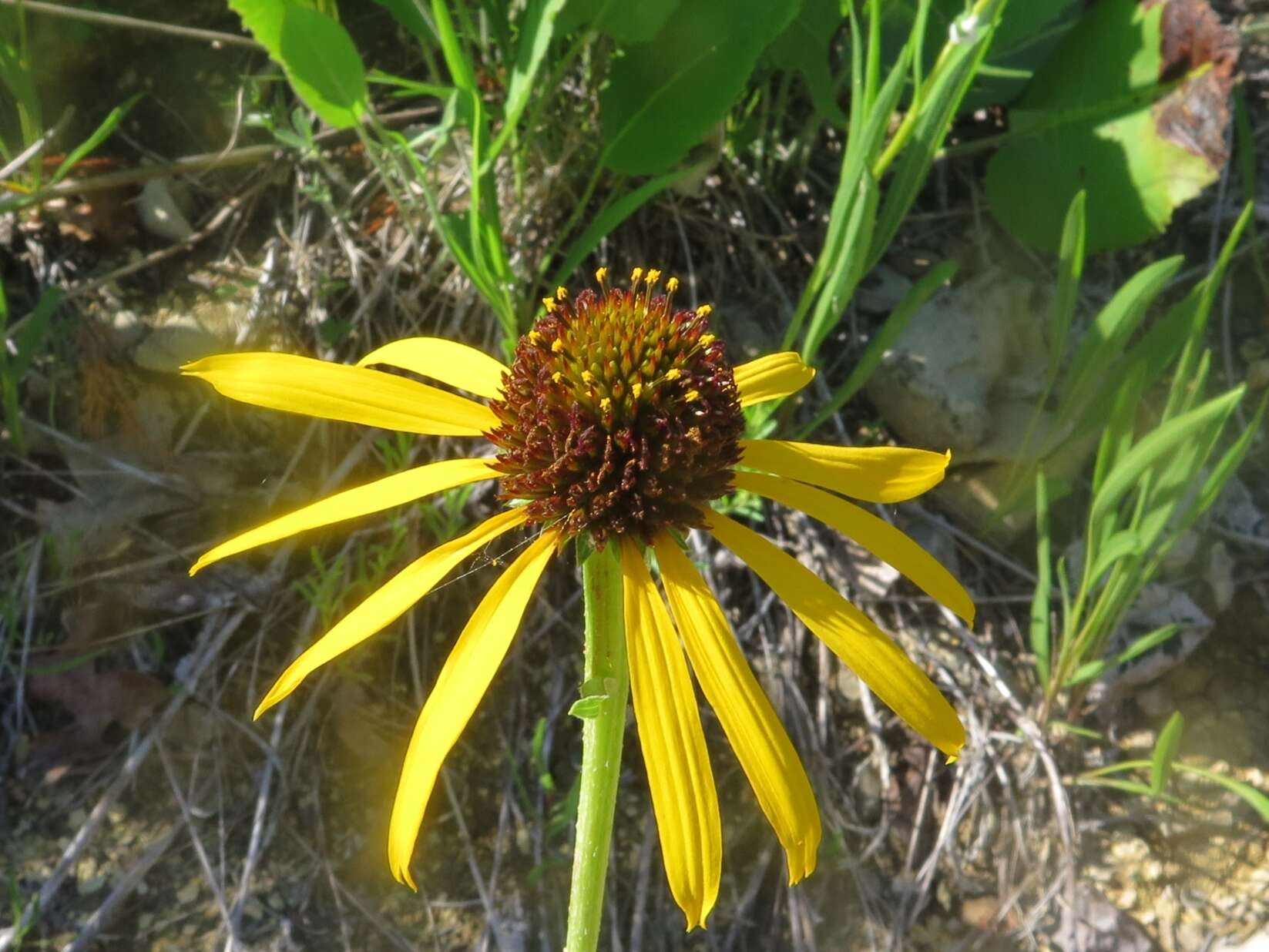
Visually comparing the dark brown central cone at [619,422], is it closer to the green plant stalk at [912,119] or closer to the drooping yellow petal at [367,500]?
the drooping yellow petal at [367,500]

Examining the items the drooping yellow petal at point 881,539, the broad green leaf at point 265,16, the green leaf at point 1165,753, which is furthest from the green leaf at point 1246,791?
the broad green leaf at point 265,16

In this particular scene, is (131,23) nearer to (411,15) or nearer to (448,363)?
(411,15)

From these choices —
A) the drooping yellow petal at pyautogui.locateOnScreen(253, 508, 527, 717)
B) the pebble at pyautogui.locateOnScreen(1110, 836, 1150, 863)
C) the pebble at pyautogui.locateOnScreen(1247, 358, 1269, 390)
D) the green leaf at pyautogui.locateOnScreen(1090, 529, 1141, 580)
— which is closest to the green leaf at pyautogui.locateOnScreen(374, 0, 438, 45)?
the drooping yellow petal at pyautogui.locateOnScreen(253, 508, 527, 717)

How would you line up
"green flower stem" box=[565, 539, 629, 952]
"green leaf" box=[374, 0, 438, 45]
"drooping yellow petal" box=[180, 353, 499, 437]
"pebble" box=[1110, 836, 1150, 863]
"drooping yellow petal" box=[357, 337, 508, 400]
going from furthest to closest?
"pebble" box=[1110, 836, 1150, 863] → "green leaf" box=[374, 0, 438, 45] → "drooping yellow petal" box=[357, 337, 508, 400] → "drooping yellow petal" box=[180, 353, 499, 437] → "green flower stem" box=[565, 539, 629, 952]

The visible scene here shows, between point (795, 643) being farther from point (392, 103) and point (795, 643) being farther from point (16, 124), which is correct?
point (16, 124)

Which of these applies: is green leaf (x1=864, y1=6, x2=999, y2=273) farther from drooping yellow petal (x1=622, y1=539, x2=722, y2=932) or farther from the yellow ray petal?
drooping yellow petal (x1=622, y1=539, x2=722, y2=932)

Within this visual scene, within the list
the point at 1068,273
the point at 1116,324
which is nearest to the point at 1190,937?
the point at 1116,324
